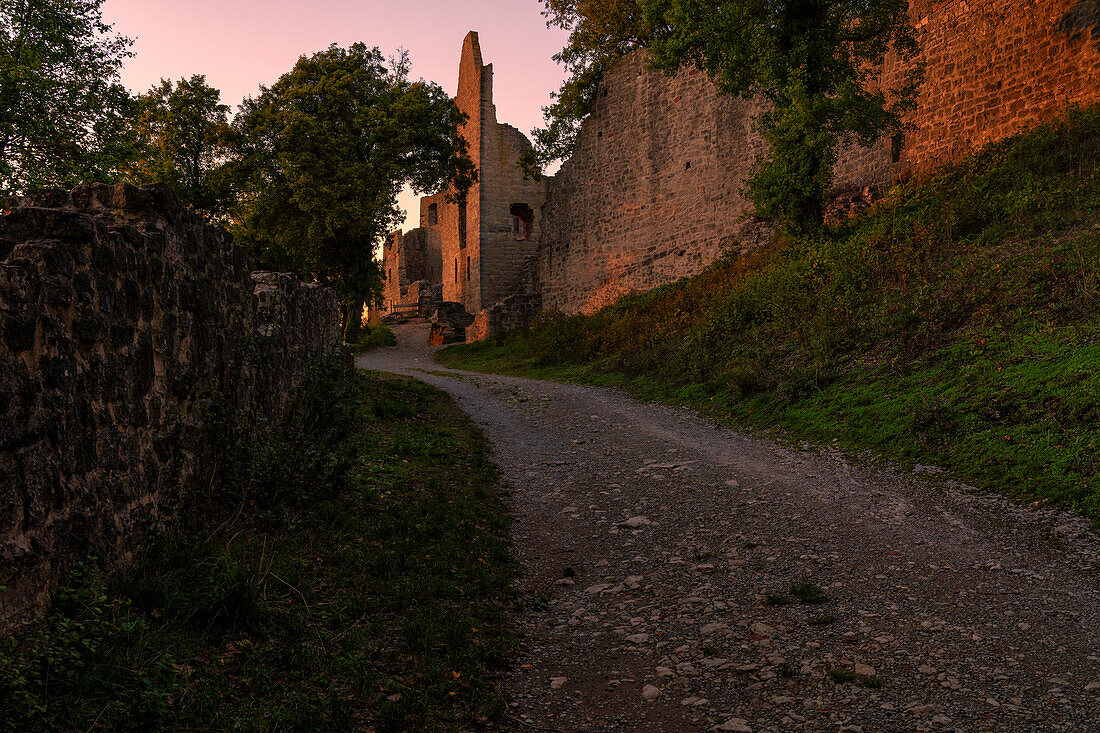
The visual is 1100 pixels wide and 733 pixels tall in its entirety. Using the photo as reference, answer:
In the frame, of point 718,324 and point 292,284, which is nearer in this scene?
point 292,284

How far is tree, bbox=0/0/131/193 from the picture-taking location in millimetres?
10469

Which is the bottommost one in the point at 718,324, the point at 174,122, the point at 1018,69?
the point at 718,324

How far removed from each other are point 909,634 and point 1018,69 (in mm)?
15067

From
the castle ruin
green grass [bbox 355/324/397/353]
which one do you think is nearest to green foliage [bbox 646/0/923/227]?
the castle ruin

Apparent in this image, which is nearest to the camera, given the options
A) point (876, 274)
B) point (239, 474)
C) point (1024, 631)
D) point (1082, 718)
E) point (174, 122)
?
point (1082, 718)

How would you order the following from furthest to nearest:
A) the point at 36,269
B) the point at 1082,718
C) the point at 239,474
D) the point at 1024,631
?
the point at 239,474 < the point at 1024,631 < the point at 36,269 < the point at 1082,718

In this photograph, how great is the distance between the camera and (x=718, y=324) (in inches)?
566

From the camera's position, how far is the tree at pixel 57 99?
10469 mm

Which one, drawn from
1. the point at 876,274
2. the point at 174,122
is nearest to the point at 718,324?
the point at 876,274

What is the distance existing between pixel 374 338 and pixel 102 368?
28340 millimetres

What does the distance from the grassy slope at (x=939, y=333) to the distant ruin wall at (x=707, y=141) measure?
1.30m

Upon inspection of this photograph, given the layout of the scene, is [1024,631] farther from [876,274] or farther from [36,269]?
[876,274]

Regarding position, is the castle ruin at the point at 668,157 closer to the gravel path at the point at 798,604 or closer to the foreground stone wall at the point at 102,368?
the gravel path at the point at 798,604

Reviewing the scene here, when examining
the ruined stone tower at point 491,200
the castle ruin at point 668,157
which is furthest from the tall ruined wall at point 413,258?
the ruined stone tower at point 491,200
